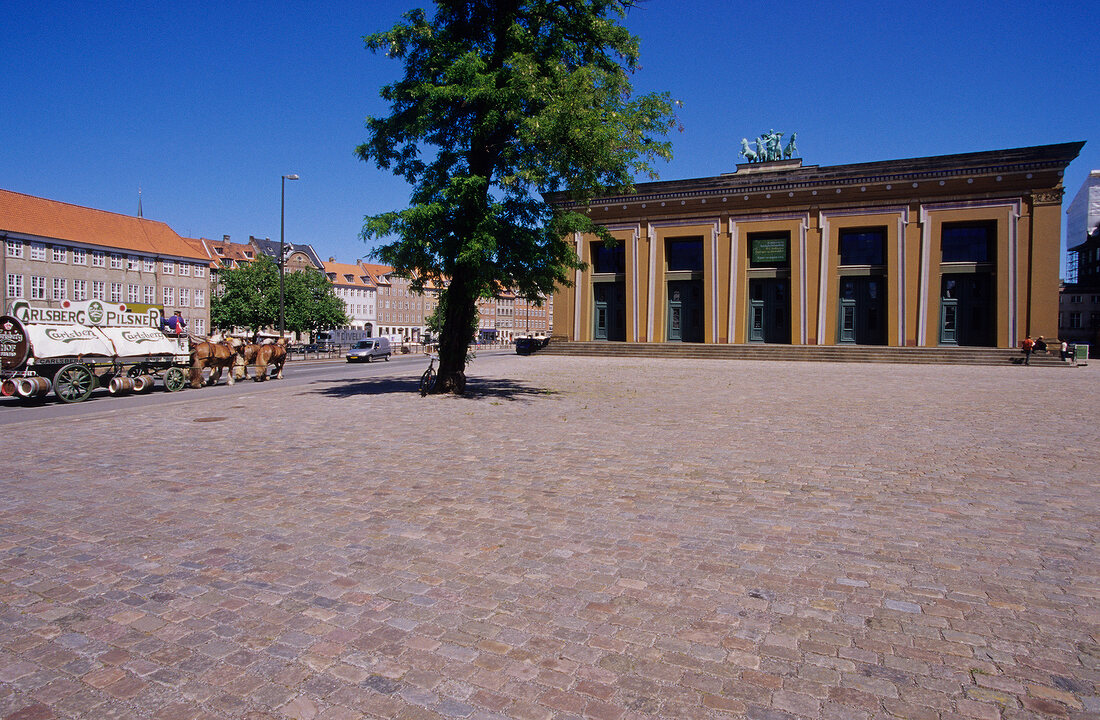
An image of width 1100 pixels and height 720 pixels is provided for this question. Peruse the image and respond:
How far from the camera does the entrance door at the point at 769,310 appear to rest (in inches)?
1737

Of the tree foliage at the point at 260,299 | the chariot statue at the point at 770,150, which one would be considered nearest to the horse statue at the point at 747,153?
the chariot statue at the point at 770,150

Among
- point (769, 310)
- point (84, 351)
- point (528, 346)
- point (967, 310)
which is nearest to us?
point (84, 351)

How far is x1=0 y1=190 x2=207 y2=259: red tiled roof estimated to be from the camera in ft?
176

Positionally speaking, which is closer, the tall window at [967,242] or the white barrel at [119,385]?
the white barrel at [119,385]

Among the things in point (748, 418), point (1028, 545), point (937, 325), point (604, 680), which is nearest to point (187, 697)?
point (604, 680)

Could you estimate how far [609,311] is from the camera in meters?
49.9

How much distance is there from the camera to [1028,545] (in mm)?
4930

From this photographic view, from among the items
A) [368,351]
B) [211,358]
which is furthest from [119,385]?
[368,351]

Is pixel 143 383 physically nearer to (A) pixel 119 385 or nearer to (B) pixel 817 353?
(A) pixel 119 385

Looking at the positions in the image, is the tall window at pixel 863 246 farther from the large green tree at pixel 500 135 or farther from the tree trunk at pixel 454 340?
the tree trunk at pixel 454 340

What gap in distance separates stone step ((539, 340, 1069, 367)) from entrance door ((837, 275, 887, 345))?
284cm

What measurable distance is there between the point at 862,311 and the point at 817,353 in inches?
247

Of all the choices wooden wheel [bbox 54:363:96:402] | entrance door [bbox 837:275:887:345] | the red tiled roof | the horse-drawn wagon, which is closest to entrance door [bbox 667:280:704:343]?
entrance door [bbox 837:275:887:345]

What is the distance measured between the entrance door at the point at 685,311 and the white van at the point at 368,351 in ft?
69.0
